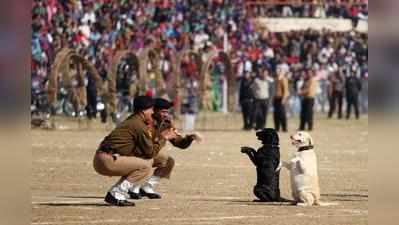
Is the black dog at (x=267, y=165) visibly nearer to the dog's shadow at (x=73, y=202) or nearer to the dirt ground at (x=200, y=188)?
the dirt ground at (x=200, y=188)

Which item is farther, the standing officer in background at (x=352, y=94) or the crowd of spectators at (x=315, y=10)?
the crowd of spectators at (x=315, y=10)

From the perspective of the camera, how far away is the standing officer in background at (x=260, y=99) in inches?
1371

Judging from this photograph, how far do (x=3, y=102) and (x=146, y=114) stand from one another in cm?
862

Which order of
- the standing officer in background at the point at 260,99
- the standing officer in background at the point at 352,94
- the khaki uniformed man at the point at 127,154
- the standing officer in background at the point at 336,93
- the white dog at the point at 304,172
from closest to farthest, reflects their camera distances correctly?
the khaki uniformed man at the point at 127,154, the white dog at the point at 304,172, the standing officer in background at the point at 260,99, the standing officer in background at the point at 352,94, the standing officer in background at the point at 336,93

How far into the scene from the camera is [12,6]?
396 cm

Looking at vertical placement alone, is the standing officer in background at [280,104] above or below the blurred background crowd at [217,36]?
below

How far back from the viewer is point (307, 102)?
3494 cm

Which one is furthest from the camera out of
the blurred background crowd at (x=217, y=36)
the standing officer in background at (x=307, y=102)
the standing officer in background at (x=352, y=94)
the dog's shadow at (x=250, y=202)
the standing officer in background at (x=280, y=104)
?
the standing officer in background at (x=352, y=94)

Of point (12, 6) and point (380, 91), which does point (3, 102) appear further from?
point (380, 91)

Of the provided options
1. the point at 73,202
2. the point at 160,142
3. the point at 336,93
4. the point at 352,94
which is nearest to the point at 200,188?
the point at 160,142

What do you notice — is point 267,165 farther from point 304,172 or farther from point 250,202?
point 304,172

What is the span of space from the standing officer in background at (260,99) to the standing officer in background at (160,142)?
21.0 meters

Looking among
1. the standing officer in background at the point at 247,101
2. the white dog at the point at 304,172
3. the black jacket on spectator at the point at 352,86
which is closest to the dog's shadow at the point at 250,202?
the white dog at the point at 304,172

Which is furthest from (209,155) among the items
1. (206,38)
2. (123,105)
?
(206,38)
